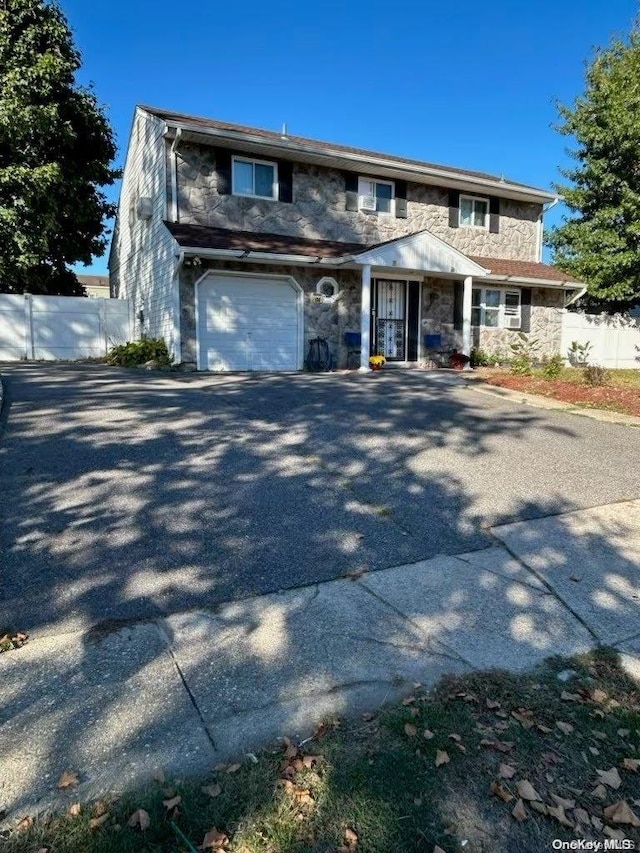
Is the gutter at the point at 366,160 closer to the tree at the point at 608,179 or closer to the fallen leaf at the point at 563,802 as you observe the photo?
the tree at the point at 608,179

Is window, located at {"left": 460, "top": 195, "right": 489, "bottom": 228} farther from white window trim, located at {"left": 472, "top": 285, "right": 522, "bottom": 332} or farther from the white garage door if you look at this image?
the white garage door

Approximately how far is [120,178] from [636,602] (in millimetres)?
24385

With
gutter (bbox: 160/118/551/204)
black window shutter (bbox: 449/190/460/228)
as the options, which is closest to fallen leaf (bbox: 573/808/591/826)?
gutter (bbox: 160/118/551/204)

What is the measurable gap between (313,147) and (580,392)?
29.6 feet

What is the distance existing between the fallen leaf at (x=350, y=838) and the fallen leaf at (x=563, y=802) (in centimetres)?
75

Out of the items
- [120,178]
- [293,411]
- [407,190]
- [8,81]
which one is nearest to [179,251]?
[293,411]

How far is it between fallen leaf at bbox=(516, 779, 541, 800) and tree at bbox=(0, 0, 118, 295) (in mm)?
18075

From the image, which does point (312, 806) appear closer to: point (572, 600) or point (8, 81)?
point (572, 600)

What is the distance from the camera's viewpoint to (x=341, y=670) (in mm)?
2615

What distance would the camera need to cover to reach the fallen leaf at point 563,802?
6.42 feet

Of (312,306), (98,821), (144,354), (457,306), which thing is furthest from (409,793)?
(457,306)

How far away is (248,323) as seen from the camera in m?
13.2

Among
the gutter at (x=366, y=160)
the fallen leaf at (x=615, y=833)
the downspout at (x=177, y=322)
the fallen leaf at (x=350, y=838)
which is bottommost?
the fallen leaf at (x=615, y=833)

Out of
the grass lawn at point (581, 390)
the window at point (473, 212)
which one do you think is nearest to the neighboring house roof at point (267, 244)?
the window at point (473, 212)
